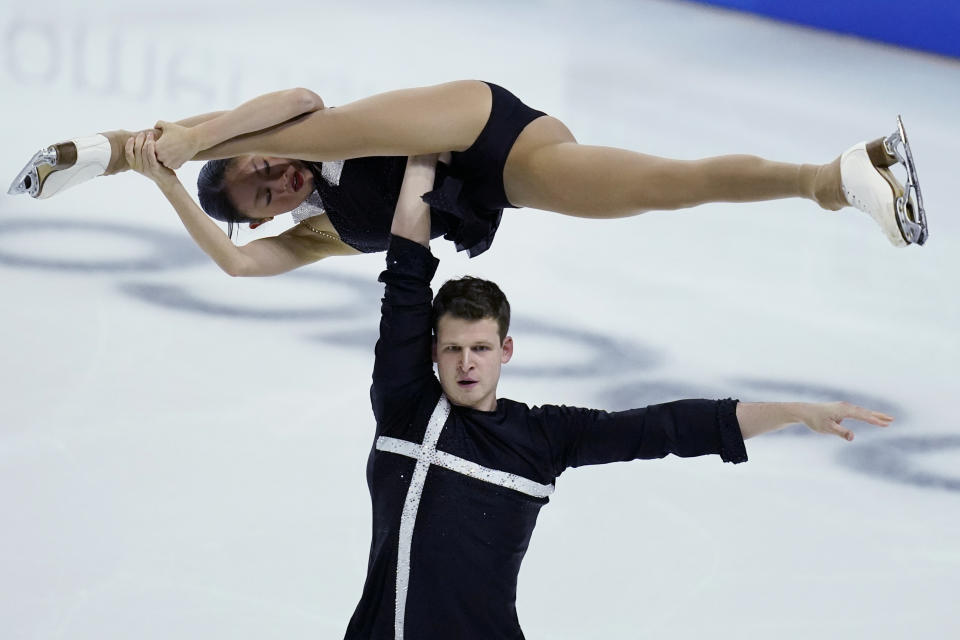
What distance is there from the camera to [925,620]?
3.62 metres

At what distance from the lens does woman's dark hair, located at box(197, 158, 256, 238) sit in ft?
11.0

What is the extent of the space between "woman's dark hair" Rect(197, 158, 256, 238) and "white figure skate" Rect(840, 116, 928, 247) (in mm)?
1424

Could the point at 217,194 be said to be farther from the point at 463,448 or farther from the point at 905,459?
the point at 905,459

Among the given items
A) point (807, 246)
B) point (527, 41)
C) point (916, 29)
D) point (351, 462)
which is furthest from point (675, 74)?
point (351, 462)

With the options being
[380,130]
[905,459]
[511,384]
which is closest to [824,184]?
[380,130]

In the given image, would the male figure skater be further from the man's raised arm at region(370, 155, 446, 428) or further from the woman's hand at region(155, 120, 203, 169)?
the woman's hand at region(155, 120, 203, 169)

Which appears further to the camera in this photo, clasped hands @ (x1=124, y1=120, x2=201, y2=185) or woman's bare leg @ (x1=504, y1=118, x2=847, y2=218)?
clasped hands @ (x1=124, y1=120, x2=201, y2=185)

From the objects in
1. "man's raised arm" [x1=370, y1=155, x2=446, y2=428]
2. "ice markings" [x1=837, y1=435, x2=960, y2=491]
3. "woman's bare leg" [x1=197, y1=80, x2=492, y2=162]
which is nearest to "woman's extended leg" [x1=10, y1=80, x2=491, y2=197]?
"woman's bare leg" [x1=197, y1=80, x2=492, y2=162]

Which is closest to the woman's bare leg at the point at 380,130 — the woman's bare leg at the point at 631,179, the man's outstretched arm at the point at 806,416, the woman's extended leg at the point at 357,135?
the woman's extended leg at the point at 357,135

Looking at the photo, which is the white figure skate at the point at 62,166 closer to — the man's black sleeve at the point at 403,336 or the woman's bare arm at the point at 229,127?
the woman's bare arm at the point at 229,127

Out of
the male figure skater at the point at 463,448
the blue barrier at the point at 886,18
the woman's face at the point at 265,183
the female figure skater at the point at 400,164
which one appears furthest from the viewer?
the blue barrier at the point at 886,18

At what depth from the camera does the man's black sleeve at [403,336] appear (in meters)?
2.68

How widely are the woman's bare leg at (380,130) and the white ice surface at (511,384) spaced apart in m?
1.06

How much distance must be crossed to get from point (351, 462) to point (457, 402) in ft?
4.79
